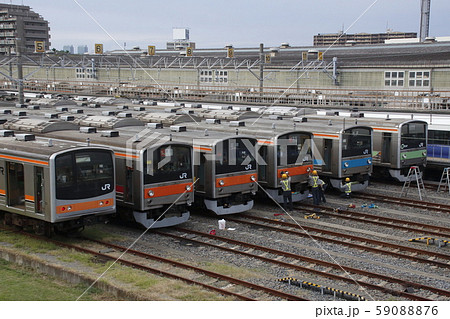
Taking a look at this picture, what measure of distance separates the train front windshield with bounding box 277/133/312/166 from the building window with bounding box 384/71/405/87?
22111mm

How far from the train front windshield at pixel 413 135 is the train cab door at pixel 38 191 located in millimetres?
14299

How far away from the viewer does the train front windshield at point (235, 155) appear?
1700 cm

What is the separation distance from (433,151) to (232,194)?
11.9m

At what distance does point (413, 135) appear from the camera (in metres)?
23.0

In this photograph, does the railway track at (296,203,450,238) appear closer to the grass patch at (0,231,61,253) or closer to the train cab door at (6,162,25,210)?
the grass patch at (0,231,61,253)

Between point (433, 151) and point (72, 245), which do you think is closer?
point (72, 245)

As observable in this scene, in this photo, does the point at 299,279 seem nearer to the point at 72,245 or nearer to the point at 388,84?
the point at 72,245

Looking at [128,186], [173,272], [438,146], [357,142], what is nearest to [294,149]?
[357,142]

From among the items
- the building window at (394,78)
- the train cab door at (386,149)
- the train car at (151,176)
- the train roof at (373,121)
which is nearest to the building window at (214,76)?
the building window at (394,78)

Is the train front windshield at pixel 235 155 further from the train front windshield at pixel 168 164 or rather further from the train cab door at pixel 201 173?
the train front windshield at pixel 168 164

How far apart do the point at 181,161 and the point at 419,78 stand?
2690cm

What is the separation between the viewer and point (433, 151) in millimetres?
25344

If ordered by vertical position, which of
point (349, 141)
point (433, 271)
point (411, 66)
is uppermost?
point (411, 66)
